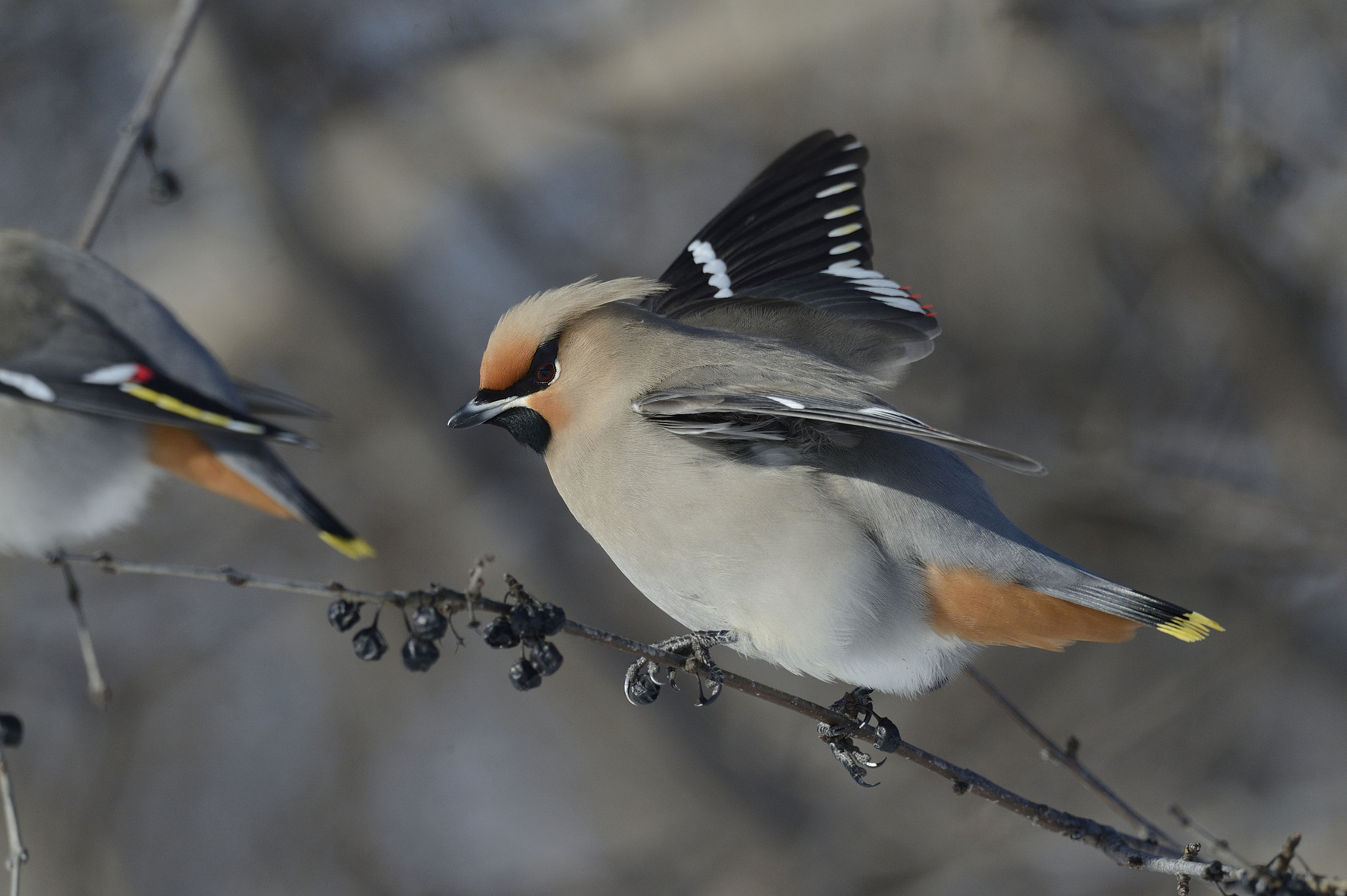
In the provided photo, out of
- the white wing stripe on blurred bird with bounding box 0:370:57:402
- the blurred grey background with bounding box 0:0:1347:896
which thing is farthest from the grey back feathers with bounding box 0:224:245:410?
the blurred grey background with bounding box 0:0:1347:896

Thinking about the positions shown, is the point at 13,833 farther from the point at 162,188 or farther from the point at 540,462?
the point at 540,462

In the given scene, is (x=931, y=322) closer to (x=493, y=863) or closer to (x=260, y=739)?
(x=493, y=863)

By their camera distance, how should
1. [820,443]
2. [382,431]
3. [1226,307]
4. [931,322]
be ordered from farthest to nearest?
[382,431], [1226,307], [931,322], [820,443]

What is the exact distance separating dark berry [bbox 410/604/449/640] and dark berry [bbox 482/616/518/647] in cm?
8

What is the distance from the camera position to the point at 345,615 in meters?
2.41

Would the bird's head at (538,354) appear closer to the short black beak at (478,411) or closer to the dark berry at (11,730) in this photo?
the short black beak at (478,411)

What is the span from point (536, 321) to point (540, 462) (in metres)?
4.65

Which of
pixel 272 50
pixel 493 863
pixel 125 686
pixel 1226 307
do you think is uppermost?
pixel 272 50

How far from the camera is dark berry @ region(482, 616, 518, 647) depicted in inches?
88.5

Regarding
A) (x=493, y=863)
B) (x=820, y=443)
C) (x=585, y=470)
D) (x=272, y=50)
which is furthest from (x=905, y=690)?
(x=272, y=50)

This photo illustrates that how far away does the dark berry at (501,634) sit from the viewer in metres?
2.25

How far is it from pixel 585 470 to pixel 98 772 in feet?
17.0

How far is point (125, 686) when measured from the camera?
704 cm

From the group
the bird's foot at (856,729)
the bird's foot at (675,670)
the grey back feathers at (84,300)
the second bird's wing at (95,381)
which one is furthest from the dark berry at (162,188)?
the bird's foot at (856,729)
